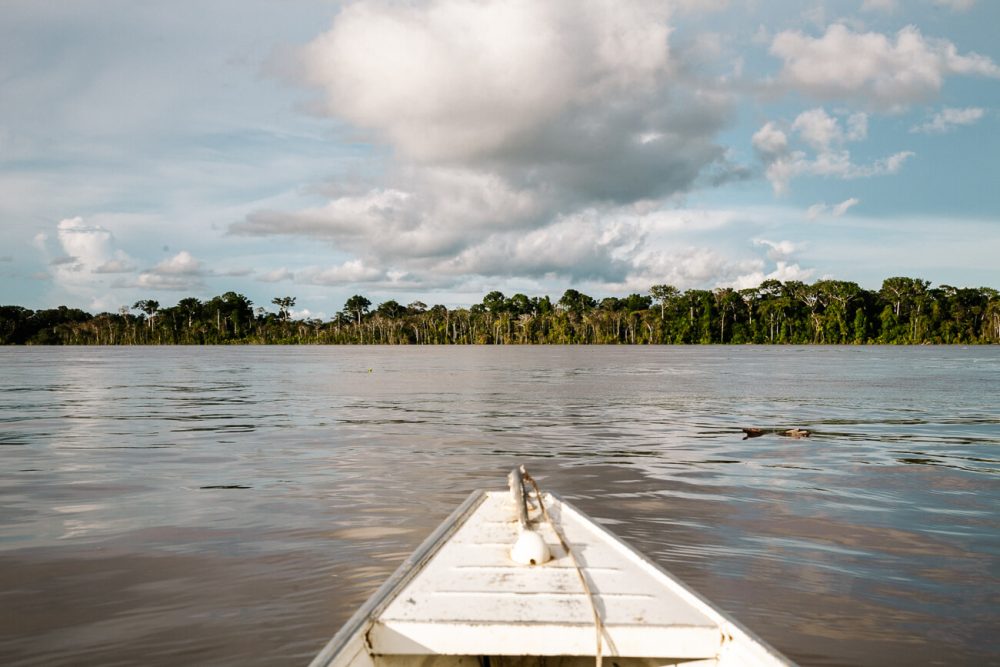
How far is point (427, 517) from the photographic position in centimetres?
1038

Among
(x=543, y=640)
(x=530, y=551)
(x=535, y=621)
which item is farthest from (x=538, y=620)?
(x=530, y=551)

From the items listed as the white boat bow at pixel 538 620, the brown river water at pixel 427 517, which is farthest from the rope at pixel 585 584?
the brown river water at pixel 427 517

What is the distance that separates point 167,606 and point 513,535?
363 cm

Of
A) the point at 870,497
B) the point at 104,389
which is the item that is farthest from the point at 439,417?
the point at 104,389

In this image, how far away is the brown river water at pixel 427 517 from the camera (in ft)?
21.4

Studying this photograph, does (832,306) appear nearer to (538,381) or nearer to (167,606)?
(538,381)

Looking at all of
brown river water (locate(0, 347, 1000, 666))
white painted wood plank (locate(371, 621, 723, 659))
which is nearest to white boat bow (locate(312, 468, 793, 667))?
white painted wood plank (locate(371, 621, 723, 659))

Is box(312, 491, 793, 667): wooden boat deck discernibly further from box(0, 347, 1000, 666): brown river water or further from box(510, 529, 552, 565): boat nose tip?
box(0, 347, 1000, 666): brown river water

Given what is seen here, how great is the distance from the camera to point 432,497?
11758mm

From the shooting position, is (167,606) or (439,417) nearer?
(167,606)

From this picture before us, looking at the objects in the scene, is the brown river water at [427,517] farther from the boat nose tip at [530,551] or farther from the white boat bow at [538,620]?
the boat nose tip at [530,551]

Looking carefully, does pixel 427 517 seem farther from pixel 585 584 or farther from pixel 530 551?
pixel 585 584

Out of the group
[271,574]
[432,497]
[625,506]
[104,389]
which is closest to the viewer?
[271,574]

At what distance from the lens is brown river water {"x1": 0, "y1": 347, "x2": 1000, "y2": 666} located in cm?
653
